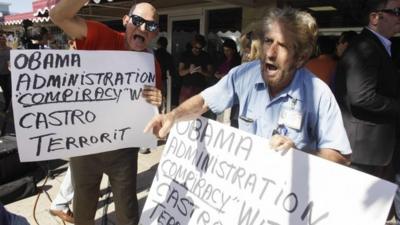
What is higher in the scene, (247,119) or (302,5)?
(302,5)

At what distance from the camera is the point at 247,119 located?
5.82ft

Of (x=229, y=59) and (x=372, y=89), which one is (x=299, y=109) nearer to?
(x=372, y=89)

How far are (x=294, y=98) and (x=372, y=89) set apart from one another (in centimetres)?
91

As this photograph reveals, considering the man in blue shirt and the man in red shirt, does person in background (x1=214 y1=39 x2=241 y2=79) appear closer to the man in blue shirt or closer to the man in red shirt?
the man in red shirt

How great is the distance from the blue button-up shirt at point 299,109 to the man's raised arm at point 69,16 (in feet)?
3.01

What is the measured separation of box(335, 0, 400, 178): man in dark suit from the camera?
89.8 inches

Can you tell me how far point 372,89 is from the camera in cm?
225

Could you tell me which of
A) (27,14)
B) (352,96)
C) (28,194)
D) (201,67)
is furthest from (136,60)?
(27,14)

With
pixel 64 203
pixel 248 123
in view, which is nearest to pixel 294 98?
pixel 248 123

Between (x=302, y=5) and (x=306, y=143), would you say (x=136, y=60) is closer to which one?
(x=306, y=143)

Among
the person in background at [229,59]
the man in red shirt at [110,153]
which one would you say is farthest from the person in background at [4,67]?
the man in red shirt at [110,153]

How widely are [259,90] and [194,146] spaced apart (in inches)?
17.4

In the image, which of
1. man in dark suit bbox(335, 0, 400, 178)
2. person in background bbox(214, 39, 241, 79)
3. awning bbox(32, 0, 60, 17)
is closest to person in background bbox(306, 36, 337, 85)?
man in dark suit bbox(335, 0, 400, 178)

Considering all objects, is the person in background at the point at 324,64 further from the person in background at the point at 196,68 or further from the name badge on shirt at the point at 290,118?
the person in background at the point at 196,68
